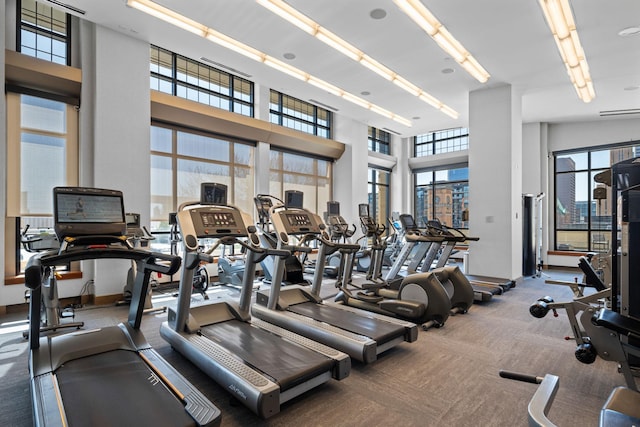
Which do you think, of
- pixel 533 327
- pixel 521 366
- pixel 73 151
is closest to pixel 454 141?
pixel 533 327

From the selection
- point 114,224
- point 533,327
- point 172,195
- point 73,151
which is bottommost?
point 533,327

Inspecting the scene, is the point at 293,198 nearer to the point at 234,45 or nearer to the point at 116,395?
the point at 234,45

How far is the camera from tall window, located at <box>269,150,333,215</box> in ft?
28.5

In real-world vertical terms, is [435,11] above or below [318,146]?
above

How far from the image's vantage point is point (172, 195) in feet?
21.9

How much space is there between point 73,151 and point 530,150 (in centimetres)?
1012

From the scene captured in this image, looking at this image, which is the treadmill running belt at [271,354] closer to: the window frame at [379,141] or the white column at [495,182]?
the white column at [495,182]

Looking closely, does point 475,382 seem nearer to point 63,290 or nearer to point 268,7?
point 268,7

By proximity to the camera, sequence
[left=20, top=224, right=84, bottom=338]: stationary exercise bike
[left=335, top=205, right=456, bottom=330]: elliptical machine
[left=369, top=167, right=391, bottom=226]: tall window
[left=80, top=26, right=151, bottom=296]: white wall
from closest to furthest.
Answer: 1. [left=20, top=224, right=84, bottom=338]: stationary exercise bike
2. [left=335, top=205, right=456, bottom=330]: elliptical machine
3. [left=80, top=26, right=151, bottom=296]: white wall
4. [left=369, top=167, right=391, bottom=226]: tall window

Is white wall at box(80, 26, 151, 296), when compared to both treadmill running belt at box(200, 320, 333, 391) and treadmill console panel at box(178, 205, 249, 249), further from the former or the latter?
treadmill running belt at box(200, 320, 333, 391)

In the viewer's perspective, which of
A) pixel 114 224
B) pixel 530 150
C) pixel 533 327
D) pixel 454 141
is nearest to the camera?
pixel 114 224

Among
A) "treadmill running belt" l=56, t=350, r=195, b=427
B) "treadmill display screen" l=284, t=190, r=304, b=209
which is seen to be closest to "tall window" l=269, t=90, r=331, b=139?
"treadmill display screen" l=284, t=190, r=304, b=209

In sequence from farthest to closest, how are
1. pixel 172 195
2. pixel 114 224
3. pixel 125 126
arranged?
1. pixel 172 195
2. pixel 125 126
3. pixel 114 224

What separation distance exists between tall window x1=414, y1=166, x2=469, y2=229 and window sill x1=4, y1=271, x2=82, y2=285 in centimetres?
924
